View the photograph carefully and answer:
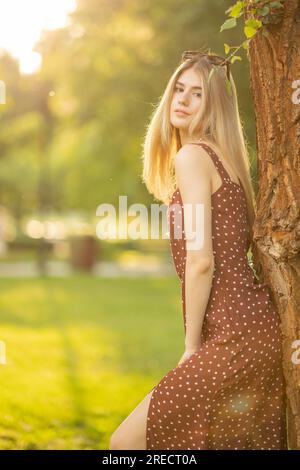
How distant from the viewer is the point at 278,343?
130 inches

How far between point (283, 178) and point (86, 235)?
66.0 feet

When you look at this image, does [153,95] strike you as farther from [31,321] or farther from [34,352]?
[34,352]

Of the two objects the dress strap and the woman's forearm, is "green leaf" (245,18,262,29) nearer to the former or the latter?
the dress strap

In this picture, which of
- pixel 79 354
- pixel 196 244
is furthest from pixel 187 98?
pixel 79 354

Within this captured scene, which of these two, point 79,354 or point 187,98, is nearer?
point 187,98

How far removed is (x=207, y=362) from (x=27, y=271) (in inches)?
782

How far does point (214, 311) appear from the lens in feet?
10.6

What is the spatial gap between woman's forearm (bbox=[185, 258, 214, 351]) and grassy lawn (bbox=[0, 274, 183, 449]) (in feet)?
6.76

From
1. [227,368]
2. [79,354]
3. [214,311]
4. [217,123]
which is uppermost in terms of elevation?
[79,354]

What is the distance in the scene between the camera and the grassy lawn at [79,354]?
5.82 metres

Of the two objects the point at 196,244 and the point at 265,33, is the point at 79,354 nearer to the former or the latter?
the point at 196,244

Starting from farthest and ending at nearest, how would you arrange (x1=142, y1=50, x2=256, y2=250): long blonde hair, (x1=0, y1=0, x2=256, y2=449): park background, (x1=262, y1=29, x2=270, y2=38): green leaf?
(x1=0, y1=0, x2=256, y2=449): park background < (x1=142, y1=50, x2=256, y2=250): long blonde hair < (x1=262, y1=29, x2=270, y2=38): green leaf

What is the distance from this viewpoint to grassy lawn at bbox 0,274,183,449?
19.1ft

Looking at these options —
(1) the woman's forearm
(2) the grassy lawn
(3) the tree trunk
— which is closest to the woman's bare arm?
(1) the woman's forearm
